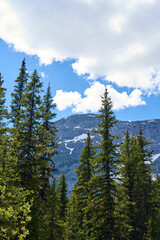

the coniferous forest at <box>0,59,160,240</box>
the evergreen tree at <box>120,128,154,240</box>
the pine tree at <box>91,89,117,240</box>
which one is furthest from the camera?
the evergreen tree at <box>120,128,154,240</box>

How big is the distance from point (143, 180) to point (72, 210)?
392 inches

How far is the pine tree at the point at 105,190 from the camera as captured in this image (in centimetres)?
1464

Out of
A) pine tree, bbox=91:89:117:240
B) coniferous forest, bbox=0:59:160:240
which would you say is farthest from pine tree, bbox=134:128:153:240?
pine tree, bbox=91:89:117:240

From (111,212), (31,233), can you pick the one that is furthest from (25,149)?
(111,212)

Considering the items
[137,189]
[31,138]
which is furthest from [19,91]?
[137,189]

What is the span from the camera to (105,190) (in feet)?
50.7

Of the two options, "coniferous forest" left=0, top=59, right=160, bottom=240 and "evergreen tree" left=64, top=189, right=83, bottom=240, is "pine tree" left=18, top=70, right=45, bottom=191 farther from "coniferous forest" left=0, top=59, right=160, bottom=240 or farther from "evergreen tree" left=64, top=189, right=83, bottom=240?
"evergreen tree" left=64, top=189, right=83, bottom=240

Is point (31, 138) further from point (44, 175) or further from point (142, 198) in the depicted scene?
point (142, 198)

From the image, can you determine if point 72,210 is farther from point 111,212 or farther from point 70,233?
point 111,212

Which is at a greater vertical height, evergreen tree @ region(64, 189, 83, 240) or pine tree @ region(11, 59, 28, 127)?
pine tree @ region(11, 59, 28, 127)

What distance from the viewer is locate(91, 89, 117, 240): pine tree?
1464 centimetres

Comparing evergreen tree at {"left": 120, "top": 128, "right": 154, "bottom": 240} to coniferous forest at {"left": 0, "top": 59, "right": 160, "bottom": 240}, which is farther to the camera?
evergreen tree at {"left": 120, "top": 128, "right": 154, "bottom": 240}

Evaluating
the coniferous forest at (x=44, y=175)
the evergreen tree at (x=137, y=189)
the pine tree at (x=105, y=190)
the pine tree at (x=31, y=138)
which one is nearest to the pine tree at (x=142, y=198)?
the evergreen tree at (x=137, y=189)

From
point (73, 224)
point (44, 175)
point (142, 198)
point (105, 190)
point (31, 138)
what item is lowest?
point (73, 224)
